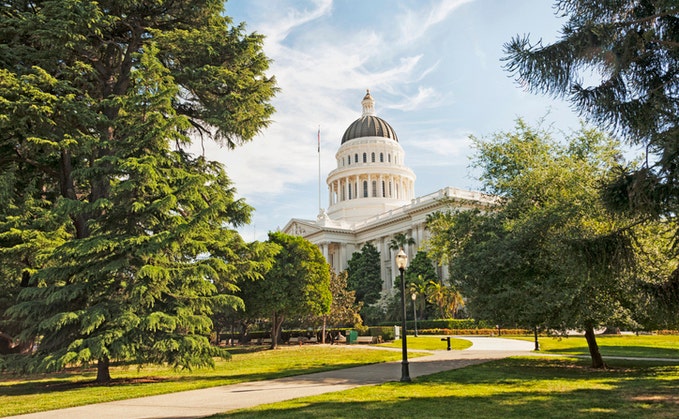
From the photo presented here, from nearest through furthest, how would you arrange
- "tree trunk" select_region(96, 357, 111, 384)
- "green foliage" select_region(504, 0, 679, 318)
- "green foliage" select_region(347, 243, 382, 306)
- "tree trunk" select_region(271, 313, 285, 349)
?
1. "green foliage" select_region(504, 0, 679, 318)
2. "tree trunk" select_region(96, 357, 111, 384)
3. "tree trunk" select_region(271, 313, 285, 349)
4. "green foliage" select_region(347, 243, 382, 306)

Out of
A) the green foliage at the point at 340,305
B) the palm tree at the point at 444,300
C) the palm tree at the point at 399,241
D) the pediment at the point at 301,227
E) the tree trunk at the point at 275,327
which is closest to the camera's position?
the tree trunk at the point at 275,327

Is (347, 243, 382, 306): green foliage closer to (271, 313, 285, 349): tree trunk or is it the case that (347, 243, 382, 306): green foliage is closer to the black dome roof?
the black dome roof

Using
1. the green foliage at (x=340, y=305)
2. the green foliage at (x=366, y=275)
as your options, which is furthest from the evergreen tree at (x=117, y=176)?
the green foliage at (x=366, y=275)

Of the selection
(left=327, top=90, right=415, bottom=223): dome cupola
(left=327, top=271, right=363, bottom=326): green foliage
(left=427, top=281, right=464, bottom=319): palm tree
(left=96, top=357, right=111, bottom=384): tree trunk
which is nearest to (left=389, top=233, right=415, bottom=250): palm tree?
(left=427, top=281, right=464, bottom=319): palm tree

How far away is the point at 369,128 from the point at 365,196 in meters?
14.4

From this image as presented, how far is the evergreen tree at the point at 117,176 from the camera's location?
15.9 m

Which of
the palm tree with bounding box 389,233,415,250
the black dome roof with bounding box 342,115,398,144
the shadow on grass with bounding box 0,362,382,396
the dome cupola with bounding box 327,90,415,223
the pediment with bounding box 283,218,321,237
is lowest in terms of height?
the shadow on grass with bounding box 0,362,382,396

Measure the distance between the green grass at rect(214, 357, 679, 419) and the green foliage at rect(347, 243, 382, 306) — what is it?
60125mm

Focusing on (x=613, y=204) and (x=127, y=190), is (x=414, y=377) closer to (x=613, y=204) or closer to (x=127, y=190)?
(x=613, y=204)

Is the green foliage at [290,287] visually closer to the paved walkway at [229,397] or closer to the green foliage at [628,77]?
the paved walkway at [229,397]

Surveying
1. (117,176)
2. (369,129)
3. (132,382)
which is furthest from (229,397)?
(369,129)

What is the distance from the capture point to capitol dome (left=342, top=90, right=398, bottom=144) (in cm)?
10712

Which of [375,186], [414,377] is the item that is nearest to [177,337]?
[414,377]

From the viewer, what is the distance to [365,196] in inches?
4080
